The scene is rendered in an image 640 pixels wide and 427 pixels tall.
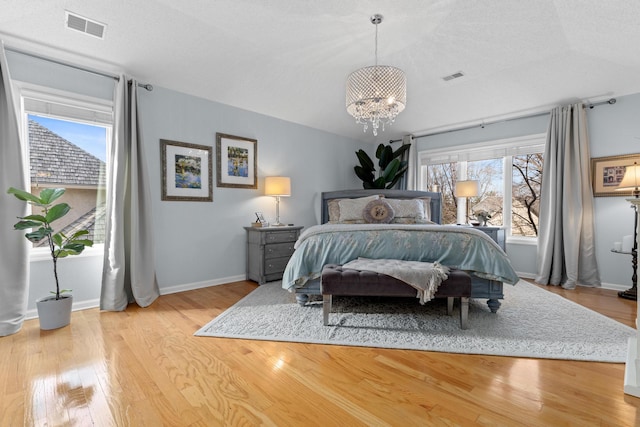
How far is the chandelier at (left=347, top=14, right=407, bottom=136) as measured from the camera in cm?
259

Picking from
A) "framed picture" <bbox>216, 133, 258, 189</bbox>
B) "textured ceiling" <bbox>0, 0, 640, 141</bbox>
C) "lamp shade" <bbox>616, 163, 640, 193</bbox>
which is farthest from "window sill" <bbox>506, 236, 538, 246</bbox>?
"framed picture" <bbox>216, 133, 258, 189</bbox>

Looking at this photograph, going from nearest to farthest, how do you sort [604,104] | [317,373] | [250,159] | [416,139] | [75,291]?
[317,373] → [75,291] → [604,104] → [250,159] → [416,139]

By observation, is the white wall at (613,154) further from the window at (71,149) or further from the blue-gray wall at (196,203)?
the window at (71,149)

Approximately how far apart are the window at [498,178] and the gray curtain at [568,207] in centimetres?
36

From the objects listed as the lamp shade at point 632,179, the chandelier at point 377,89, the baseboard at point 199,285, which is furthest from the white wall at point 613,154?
the baseboard at point 199,285

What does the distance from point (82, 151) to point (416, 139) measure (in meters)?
5.10

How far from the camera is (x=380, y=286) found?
95.9 inches

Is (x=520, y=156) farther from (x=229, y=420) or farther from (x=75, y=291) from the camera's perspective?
(x=75, y=291)

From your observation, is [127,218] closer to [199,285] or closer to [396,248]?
[199,285]

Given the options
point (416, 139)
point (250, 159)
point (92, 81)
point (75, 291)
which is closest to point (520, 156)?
point (416, 139)

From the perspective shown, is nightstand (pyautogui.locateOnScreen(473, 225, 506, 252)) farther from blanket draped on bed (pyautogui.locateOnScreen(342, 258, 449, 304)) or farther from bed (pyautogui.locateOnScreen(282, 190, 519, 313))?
blanket draped on bed (pyautogui.locateOnScreen(342, 258, 449, 304))

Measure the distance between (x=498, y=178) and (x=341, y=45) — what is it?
3.45 metres

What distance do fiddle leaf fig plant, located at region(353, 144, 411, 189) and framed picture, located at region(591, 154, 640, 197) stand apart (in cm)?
264

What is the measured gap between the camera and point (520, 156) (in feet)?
15.2
